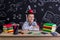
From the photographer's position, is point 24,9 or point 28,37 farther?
point 24,9

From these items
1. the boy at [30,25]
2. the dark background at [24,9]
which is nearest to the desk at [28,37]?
the boy at [30,25]

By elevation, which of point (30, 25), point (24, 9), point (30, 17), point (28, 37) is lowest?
point (28, 37)

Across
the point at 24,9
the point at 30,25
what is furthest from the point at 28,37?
the point at 24,9

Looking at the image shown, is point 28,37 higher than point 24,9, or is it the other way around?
point 24,9

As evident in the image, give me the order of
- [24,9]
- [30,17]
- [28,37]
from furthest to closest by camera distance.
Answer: [24,9] < [30,17] < [28,37]

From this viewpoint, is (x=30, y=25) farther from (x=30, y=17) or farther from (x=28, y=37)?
(x=28, y=37)

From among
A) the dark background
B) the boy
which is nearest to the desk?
the boy

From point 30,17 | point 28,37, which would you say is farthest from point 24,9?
point 28,37

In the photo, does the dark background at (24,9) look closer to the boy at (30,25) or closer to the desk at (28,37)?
the boy at (30,25)

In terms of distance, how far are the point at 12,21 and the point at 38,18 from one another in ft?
1.62

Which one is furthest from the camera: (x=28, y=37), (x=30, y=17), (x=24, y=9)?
(x=24, y=9)

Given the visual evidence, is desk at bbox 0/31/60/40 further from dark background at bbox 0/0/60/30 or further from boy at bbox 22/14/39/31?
dark background at bbox 0/0/60/30

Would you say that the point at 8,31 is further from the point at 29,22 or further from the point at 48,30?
the point at 48,30

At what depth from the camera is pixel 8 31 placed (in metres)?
2.35
